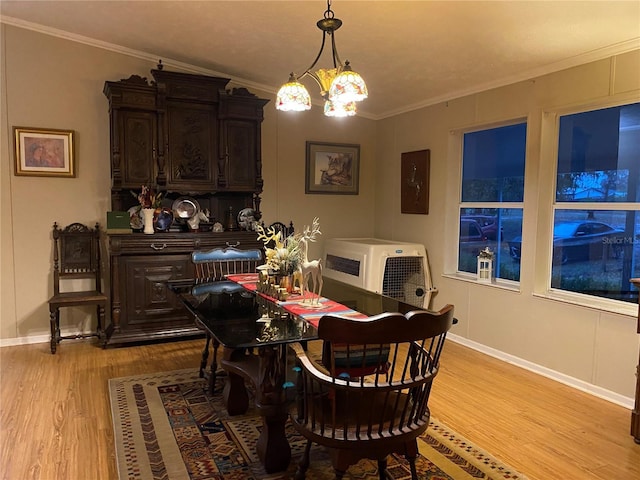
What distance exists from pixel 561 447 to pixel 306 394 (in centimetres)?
161

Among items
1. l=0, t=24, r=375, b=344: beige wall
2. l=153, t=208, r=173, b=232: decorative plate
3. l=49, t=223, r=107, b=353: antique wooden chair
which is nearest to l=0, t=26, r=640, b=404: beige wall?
l=0, t=24, r=375, b=344: beige wall

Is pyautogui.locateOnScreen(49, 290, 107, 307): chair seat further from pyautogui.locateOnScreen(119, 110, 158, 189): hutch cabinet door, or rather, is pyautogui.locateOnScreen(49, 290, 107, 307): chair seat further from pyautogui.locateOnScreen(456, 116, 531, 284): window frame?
pyautogui.locateOnScreen(456, 116, 531, 284): window frame

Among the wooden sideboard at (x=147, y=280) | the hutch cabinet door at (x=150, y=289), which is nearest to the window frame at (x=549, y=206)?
the wooden sideboard at (x=147, y=280)

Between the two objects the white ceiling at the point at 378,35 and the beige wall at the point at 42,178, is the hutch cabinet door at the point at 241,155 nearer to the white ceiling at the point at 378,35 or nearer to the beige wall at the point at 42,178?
the white ceiling at the point at 378,35

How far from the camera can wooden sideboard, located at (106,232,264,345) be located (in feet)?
13.7

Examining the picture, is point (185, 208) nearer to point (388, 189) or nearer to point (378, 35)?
point (388, 189)

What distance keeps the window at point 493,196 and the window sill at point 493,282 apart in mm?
61

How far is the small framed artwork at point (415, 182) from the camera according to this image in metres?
4.80

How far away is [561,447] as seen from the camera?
8.45 feet

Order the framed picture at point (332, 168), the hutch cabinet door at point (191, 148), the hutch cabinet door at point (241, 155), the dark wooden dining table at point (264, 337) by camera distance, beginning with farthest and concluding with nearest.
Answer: the framed picture at point (332, 168) < the hutch cabinet door at point (241, 155) < the hutch cabinet door at point (191, 148) < the dark wooden dining table at point (264, 337)

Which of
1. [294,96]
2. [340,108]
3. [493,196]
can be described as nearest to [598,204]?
[493,196]

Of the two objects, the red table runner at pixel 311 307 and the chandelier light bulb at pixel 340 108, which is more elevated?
the chandelier light bulb at pixel 340 108

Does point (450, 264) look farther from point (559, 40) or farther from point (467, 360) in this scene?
point (559, 40)

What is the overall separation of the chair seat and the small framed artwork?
121 inches
